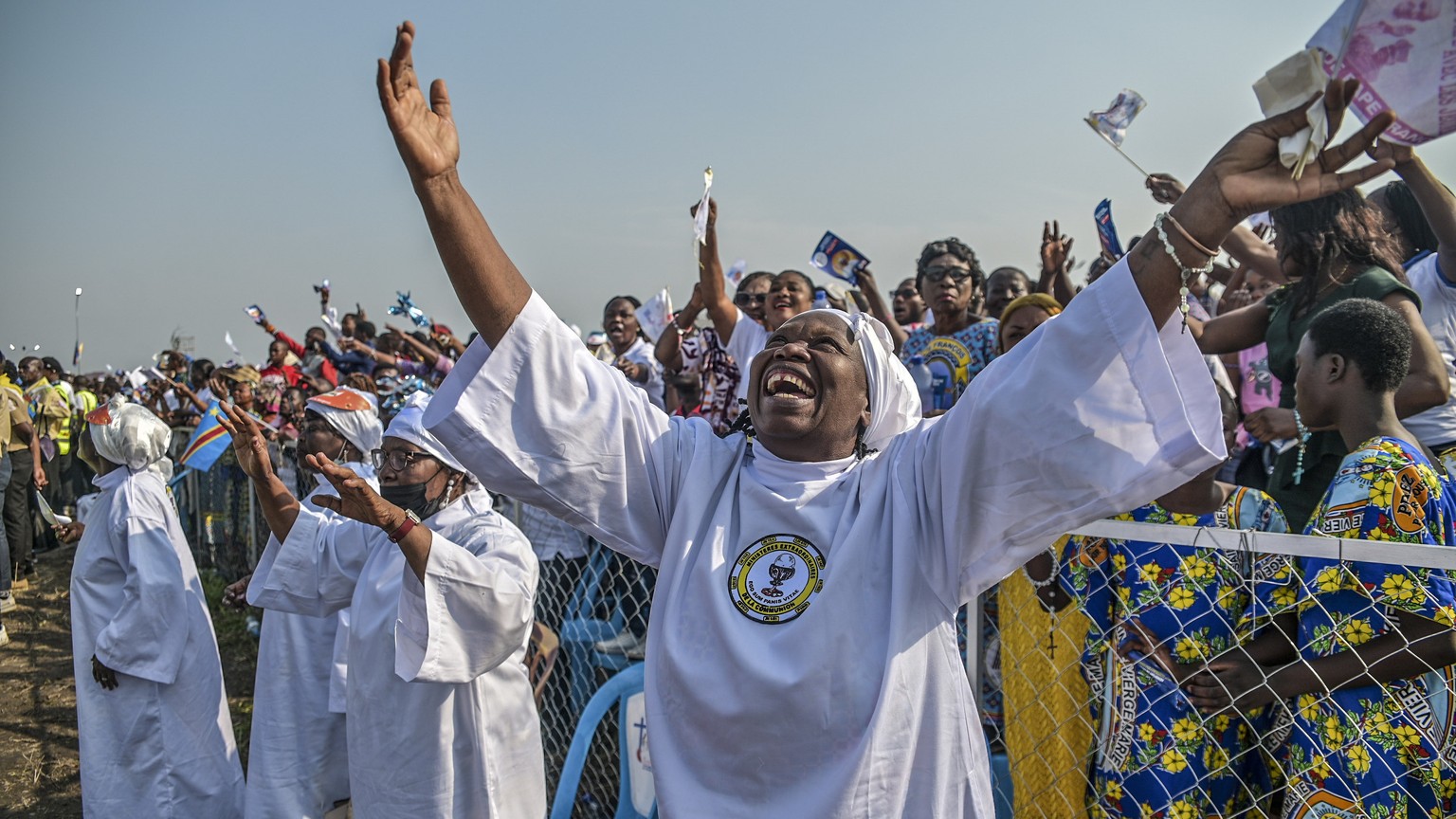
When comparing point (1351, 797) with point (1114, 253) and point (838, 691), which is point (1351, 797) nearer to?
point (838, 691)

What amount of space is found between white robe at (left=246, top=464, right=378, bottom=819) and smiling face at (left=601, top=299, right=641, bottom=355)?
136 inches

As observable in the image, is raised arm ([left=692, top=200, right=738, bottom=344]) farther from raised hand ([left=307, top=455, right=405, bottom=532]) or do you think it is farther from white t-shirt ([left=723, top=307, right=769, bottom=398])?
raised hand ([left=307, top=455, right=405, bottom=532])

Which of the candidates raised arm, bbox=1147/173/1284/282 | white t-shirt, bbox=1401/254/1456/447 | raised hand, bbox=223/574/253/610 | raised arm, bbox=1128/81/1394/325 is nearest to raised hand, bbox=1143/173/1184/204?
raised arm, bbox=1147/173/1284/282

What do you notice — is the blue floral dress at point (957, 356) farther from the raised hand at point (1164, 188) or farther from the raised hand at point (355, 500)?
the raised hand at point (355, 500)

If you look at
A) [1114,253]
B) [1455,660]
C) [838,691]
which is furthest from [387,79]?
[1114,253]

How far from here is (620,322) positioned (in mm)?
8391

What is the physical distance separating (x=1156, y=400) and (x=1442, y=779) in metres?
1.59

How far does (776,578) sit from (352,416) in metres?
3.52

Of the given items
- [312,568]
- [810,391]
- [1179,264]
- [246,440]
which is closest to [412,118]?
[810,391]

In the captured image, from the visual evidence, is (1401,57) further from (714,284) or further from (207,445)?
(207,445)

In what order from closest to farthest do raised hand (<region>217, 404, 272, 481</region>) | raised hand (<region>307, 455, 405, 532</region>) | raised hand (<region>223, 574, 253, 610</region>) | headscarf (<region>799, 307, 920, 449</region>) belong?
1. headscarf (<region>799, 307, 920, 449</region>)
2. raised hand (<region>307, 455, 405, 532</region>)
3. raised hand (<region>217, 404, 272, 481</region>)
4. raised hand (<region>223, 574, 253, 610</region>)

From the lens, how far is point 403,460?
12.9 ft

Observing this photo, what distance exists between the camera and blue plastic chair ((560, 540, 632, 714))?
17.2ft

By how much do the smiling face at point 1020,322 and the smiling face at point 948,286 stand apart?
1050 mm
